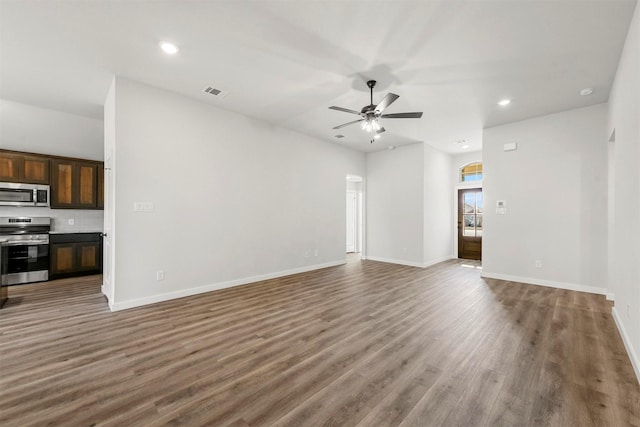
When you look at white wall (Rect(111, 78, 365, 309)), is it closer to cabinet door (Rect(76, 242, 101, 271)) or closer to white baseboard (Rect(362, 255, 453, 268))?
white baseboard (Rect(362, 255, 453, 268))

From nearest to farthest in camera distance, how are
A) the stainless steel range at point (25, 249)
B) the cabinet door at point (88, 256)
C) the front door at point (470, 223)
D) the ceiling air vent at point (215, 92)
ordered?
1. the ceiling air vent at point (215, 92)
2. the stainless steel range at point (25, 249)
3. the cabinet door at point (88, 256)
4. the front door at point (470, 223)

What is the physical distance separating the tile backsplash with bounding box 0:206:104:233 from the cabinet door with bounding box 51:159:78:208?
29cm

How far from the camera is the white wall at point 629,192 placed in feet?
7.51

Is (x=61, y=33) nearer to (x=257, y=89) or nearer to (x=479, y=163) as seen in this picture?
(x=257, y=89)

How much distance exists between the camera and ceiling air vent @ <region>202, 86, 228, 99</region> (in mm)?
3920

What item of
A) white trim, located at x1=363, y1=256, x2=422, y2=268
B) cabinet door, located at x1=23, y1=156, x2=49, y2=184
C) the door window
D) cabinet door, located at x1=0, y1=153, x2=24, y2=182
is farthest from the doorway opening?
cabinet door, located at x1=0, y1=153, x2=24, y2=182

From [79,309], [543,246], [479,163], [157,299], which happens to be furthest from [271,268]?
[479,163]

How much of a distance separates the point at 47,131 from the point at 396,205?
7536 mm

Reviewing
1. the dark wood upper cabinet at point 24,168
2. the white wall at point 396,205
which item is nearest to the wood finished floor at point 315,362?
the dark wood upper cabinet at point 24,168

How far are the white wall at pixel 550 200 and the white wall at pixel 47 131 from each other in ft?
26.2

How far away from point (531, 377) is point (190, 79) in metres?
4.90

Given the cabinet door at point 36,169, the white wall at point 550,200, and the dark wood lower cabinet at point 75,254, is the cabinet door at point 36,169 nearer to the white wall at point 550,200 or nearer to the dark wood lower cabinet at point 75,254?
the dark wood lower cabinet at point 75,254

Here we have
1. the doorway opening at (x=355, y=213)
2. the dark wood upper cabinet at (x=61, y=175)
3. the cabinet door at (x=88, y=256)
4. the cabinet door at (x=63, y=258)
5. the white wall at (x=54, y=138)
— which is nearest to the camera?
the white wall at (x=54, y=138)

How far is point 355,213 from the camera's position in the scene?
8680 millimetres
